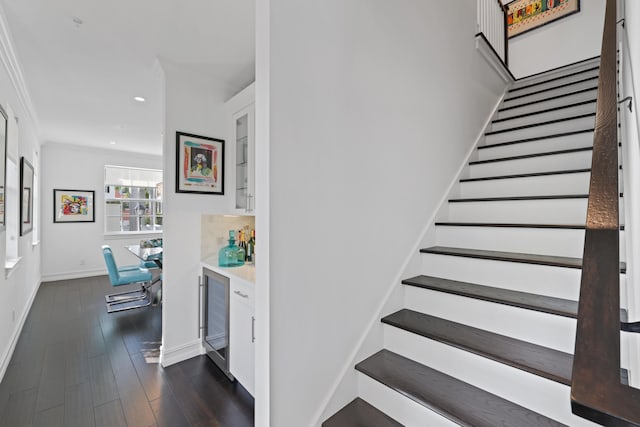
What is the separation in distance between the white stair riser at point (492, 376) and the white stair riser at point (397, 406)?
250 millimetres

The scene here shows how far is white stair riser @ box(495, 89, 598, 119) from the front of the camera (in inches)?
112

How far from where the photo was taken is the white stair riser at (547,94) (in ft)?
9.95

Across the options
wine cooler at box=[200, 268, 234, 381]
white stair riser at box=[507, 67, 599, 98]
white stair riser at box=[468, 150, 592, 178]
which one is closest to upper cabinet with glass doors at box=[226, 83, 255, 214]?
wine cooler at box=[200, 268, 234, 381]

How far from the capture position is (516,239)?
6.04 feet

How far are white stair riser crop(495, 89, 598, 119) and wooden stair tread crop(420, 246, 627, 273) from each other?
2014 mm

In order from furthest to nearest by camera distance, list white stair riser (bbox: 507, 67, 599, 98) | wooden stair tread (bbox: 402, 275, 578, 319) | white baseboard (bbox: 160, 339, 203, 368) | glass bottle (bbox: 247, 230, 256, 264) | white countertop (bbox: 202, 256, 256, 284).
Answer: white stair riser (bbox: 507, 67, 599, 98) → glass bottle (bbox: 247, 230, 256, 264) → white baseboard (bbox: 160, 339, 203, 368) → white countertop (bbox: 202, 256, 256, 284) → wooden stair tread (bbox: 402, 275, 578, 319)

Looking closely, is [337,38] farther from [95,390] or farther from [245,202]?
[95,390]

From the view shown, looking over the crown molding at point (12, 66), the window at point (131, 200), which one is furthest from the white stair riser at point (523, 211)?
the window at point (131, 200)

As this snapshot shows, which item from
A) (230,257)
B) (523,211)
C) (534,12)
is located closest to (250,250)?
(230,257)

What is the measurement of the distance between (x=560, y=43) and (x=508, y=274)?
14.0 feet

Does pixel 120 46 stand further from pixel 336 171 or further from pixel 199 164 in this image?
pixel 336 171

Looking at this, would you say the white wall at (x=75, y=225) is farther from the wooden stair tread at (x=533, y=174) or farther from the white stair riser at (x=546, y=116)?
the white stair riser at (x=546, y=116)

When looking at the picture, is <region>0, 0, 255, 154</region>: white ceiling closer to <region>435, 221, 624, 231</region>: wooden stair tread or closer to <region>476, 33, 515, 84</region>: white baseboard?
<region>435, 221, 624, 231</region>: wooden stair tread

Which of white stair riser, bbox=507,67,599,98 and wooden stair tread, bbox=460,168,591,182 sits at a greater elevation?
white stair riser, bbox=507,67,599,98
